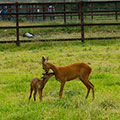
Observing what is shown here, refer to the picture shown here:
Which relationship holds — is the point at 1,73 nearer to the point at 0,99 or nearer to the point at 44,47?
the point at 0,99

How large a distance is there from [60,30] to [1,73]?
9.42m

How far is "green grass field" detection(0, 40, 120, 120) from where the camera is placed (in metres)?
4.89

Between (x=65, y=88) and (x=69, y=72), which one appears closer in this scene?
(x=69, y=72)

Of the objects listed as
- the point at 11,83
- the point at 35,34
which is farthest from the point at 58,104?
the point at 35,34

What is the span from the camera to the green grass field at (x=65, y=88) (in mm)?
4891

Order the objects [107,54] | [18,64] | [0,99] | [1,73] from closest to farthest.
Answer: [0,99] < [1,73] < [18,64] < [107,54]

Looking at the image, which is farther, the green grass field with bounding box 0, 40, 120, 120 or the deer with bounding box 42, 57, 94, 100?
the deer with bounding box 42, 57, 94, 100

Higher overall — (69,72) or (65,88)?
(69,72)

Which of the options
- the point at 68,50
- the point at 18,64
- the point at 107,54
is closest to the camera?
the point at 18,64

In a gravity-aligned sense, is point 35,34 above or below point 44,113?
above

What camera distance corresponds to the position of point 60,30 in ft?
58.7

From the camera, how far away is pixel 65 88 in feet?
23.0

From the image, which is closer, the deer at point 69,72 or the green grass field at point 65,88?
the green grass field at point 65,88

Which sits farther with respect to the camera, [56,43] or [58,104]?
[56,43]
